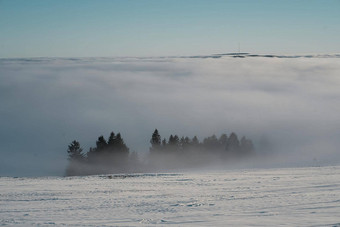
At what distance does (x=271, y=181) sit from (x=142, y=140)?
247ft

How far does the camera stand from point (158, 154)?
48719mm

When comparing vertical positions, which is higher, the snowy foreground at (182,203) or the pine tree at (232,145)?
the pine tree at (232,145)

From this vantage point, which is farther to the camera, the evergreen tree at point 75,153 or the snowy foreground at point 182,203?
the evergreen tree at point 75,153

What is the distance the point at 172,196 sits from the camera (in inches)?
542

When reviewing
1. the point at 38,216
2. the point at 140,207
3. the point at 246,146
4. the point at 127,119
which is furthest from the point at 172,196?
the point at 127,119

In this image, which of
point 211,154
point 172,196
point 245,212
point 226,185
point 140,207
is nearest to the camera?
point 245,212

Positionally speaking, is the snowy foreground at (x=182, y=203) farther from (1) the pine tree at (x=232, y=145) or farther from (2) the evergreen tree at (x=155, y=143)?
(1) the pine tree at (x=232, y=145)

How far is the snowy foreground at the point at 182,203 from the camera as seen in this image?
33.4 feet

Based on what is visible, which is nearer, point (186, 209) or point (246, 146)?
point (186, 209)

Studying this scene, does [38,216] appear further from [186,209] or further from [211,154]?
[211,154]

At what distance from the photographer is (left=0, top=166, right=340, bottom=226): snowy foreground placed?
10.2m

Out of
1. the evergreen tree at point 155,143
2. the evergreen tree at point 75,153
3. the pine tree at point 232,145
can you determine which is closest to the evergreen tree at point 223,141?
the pine tree at point 232,145

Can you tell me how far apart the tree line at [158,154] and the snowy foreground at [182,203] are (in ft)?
85.1

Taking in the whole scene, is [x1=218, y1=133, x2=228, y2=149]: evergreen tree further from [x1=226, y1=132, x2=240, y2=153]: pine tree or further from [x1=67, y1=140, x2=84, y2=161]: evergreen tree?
[x1=67, y1=140, x2=84, y2=161]: evergreen tree
